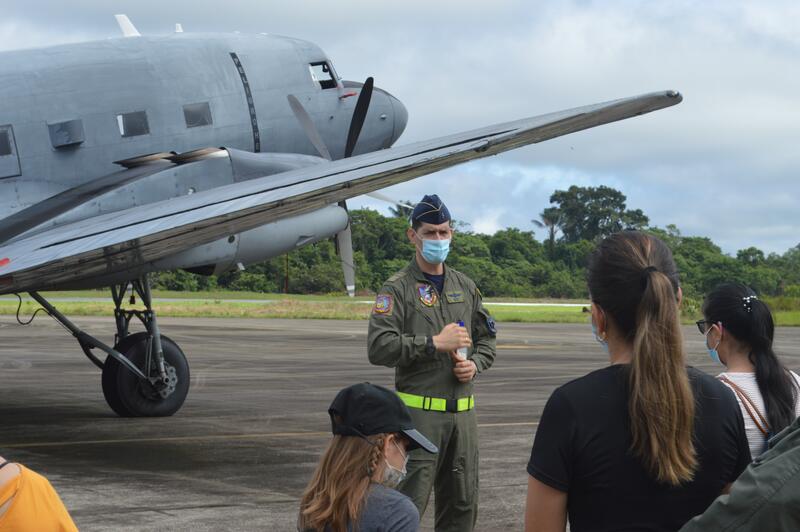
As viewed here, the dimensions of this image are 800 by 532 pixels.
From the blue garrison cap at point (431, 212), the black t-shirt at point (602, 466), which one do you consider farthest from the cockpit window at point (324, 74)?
the black t-shirt at point (602, 466)

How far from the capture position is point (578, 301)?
7712cm

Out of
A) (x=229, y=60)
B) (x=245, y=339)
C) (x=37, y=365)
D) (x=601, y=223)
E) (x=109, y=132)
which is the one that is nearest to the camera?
(x=109, y=132)

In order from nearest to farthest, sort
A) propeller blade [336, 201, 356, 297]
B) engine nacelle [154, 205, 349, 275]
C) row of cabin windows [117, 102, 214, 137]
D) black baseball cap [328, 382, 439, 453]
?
black baseball cap [328, 382, 439, 453]
engine nacelle [154, 205, 349, 275]
row of cabin windows [117, 102, 214, 137]
propeller blade [336, 201, 356, 297]

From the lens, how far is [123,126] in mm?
13062

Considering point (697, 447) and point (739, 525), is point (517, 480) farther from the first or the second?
point (739, 525)

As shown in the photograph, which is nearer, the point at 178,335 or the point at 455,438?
the point at 455,438

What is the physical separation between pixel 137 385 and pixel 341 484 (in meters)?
10.6

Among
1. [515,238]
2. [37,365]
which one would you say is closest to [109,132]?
[37,365]

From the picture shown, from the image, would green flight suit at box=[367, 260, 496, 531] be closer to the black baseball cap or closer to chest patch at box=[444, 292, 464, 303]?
chest patch at box=[444, 292, 464, 303]

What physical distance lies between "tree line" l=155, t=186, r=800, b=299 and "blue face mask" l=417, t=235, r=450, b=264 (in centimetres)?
4628

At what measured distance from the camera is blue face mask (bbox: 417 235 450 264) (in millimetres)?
6672

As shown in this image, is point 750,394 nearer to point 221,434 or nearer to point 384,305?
point 384,305

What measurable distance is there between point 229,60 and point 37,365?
10454 mm

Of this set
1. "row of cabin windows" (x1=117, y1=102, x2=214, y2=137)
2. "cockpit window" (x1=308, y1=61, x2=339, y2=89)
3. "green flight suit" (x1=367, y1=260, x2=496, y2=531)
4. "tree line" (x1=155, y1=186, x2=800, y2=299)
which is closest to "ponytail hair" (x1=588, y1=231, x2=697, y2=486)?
"green flight suit" (x1=367, y1=260, x2=496, y2=531)
